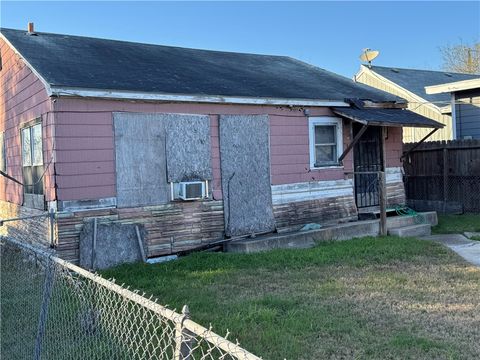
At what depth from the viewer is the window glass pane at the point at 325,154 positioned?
36.6 ft

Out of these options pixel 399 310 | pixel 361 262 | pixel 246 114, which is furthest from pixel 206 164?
pixel 399 310

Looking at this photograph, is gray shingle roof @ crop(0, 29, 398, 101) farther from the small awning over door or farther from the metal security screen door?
the metal security screen door

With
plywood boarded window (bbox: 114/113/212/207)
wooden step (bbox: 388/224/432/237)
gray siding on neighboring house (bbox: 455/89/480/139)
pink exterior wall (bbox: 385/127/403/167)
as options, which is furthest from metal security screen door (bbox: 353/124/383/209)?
gray siding on neighboring house (bbox: 455/89/480/139)

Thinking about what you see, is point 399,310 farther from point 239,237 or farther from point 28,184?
point 28,184

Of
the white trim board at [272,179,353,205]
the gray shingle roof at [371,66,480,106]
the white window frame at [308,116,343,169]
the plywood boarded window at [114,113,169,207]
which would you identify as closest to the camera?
the plywood boarded window at [114,113,169,207]

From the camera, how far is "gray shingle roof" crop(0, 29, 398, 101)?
8523 mm

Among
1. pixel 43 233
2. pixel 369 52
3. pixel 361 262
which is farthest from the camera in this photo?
pixel 369 52

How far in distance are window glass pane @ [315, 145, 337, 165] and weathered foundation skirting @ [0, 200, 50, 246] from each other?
560 centimetres

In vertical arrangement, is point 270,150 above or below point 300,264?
above

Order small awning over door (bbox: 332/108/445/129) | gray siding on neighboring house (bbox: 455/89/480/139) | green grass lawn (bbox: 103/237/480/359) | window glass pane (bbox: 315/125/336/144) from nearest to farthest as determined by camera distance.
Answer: green grass lawn (bbox: 103/237/480/359) → small awning over door (bbox: 332/108/445/129) → window glass pane (bbox: 315/125/336/144) → gray siding on neighboring house (bbox: 455/89/480/139)

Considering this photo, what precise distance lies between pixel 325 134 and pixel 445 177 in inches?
190

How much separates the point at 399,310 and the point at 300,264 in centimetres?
253

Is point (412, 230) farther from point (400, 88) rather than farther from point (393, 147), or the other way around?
point (400, 88)

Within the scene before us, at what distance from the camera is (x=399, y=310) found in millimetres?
5355
